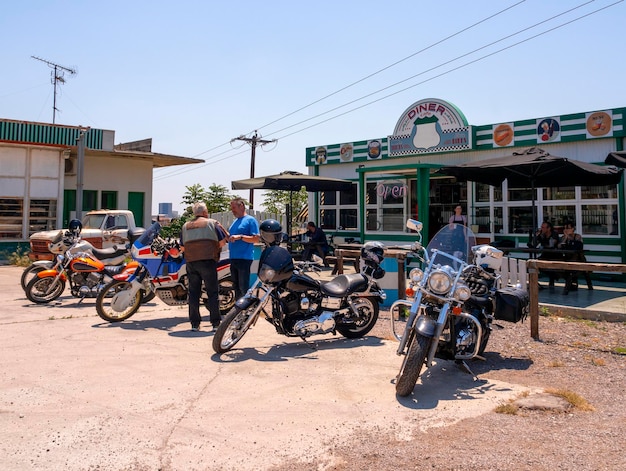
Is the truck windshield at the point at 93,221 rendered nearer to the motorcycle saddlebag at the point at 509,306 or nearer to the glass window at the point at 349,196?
the glass window at the point at 349,196

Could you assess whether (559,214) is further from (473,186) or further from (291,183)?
(291,183)

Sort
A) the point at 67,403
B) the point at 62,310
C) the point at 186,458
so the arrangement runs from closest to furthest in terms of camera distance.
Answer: the point at 186,458 → the point at 67,403 → the point at 62,310

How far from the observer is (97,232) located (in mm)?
15227

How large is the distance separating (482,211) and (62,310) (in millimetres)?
10456

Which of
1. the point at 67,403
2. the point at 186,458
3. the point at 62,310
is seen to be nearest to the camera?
the point at 186,458

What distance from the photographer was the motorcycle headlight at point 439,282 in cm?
502

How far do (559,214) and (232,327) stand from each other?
33.0 feet

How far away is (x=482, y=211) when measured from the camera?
1478cm

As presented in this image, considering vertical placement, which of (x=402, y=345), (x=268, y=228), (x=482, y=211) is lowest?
(x=402, y=345)

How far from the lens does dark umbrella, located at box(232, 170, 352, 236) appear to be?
15.2 m

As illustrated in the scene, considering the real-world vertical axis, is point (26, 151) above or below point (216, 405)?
above

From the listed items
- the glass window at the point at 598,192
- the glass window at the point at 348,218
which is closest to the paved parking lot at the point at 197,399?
the glass window at the point at 598,192

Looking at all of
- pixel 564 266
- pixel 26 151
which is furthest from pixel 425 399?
pixel 26 151

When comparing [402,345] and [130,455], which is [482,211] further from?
[130,455]
